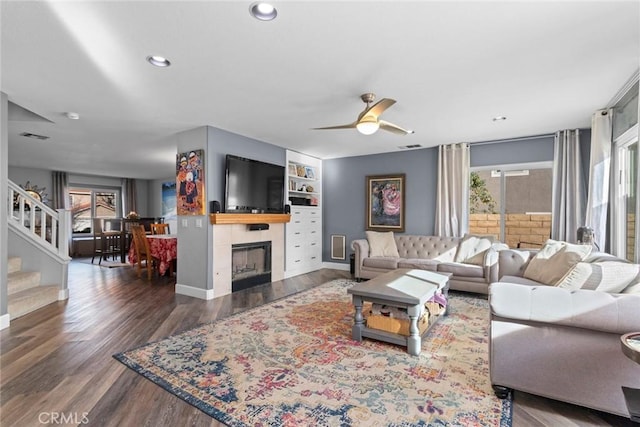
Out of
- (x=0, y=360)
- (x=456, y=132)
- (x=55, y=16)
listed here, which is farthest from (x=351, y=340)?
(x=456, y=132)

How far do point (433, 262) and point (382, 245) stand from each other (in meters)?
0.96

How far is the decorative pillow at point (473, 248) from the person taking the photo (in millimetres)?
4638

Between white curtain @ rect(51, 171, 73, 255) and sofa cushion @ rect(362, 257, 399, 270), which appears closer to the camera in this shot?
sofa cushion @ rect(362, 257, 399, 270)

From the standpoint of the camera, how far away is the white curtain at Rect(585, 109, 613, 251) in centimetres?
350

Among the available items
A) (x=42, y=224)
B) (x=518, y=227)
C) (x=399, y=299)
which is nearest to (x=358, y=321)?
(x=399, y=299)

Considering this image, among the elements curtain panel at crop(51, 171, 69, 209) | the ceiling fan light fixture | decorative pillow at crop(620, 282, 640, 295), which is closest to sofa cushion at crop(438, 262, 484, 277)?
decorative pillow at crop(620, 282, 640, 295)

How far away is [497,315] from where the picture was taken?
1.92 metres

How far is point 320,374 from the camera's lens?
7.35 feet

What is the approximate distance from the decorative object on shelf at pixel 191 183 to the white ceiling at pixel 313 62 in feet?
1.45

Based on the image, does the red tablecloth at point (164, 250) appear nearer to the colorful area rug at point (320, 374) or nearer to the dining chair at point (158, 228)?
the dining chair at point (158, 228)

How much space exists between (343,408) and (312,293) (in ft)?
8.86

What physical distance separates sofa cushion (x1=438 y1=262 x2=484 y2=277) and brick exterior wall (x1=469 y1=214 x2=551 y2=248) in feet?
3.65

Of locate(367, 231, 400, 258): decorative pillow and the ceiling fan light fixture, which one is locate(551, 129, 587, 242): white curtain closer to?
locate(367, 231, 400, 258): decorative pillow

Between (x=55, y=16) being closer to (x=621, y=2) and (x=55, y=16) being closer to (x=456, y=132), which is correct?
(x=621, y=2)
